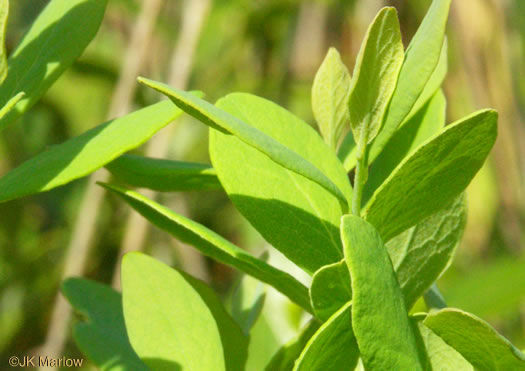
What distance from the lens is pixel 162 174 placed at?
1.29 feet

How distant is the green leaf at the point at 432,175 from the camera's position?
1.01ft

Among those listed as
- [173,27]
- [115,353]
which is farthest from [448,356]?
[173,27]

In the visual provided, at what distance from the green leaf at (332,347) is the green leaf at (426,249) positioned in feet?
0.18

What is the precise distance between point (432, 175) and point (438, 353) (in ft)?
0.25

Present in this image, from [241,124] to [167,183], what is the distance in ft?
0.39

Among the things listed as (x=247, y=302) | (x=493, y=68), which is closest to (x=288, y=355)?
(x=247, y=302)

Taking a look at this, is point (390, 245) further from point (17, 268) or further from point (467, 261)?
point (467, 261)

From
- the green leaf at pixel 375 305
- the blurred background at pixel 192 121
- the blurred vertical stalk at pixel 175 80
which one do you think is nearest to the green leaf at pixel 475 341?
the green leaf at pixel 375 305

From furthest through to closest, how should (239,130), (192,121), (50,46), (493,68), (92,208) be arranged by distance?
(192,121) < (493,68) < (92,208) < (50,46) < (239,130)

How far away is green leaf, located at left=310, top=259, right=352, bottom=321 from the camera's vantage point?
313 millimetres

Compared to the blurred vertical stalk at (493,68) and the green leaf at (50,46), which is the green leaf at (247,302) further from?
the blurred vertical stalk at (493,68)

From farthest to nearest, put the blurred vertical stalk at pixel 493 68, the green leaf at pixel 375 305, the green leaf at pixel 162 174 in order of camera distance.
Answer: the blurred vertical stalk at pixel 493 68, the green leaf at pixel 162 174, the green leaf at pixel 375 305

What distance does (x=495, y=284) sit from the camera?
3.16ft

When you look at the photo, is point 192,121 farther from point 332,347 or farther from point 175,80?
point 332,347
